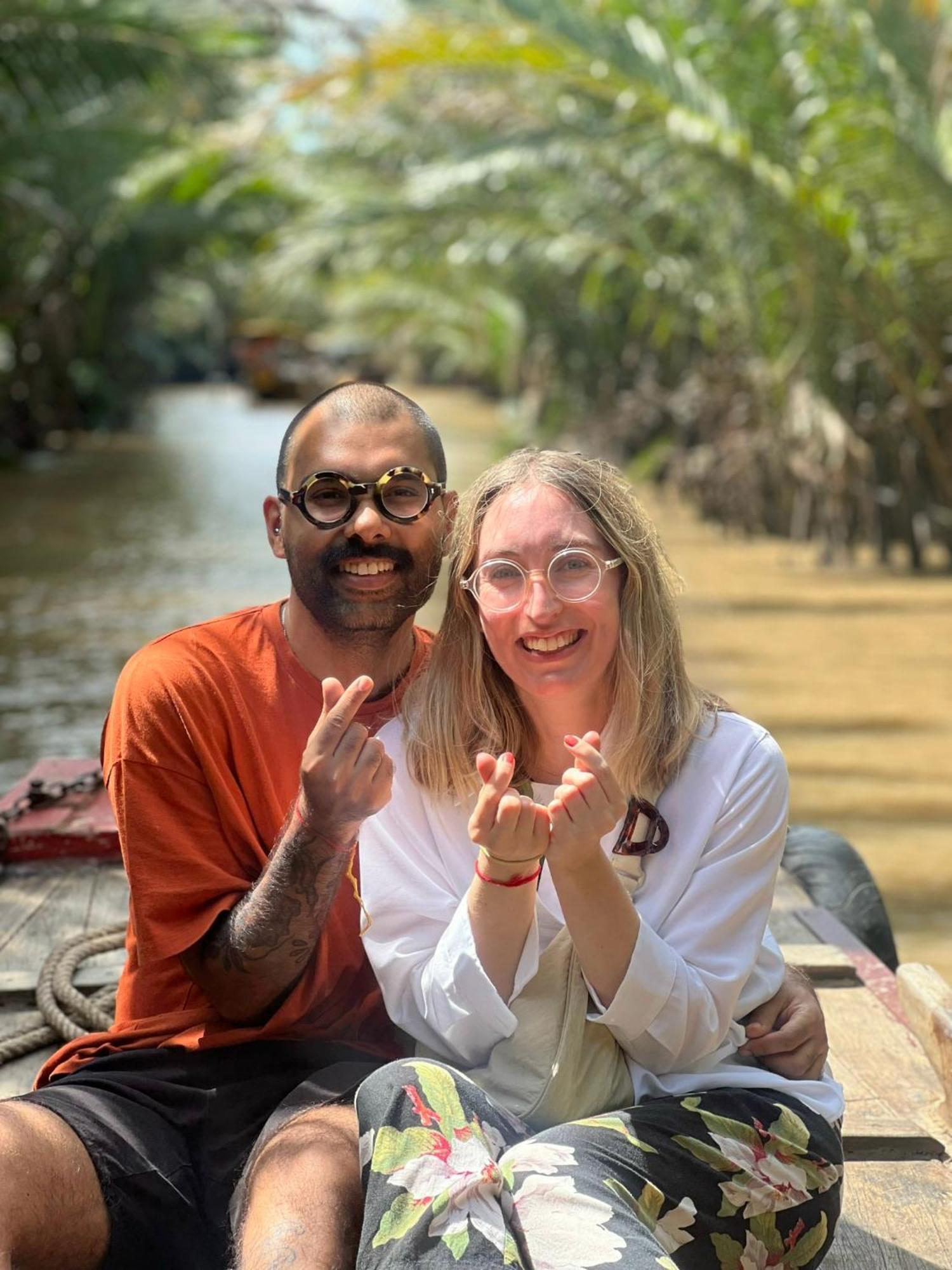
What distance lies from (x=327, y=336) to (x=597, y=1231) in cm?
6488

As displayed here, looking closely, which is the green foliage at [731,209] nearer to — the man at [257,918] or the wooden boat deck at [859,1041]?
the wooden boat deck at [859,1041]

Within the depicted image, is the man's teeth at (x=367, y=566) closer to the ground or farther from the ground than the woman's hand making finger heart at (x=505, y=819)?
farther from the ground

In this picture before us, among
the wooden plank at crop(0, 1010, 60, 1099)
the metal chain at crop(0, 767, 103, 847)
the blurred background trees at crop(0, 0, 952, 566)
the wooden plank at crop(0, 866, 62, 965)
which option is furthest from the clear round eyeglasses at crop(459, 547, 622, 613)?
the blurred background trees at crop(0, 0, 952, 566)

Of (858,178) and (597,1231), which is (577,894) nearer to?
(597,1231)

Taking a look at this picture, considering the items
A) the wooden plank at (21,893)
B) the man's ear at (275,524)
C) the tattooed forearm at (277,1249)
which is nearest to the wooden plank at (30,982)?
the wooden plank at (21,893)

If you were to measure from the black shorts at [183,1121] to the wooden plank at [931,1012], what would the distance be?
1118 mm

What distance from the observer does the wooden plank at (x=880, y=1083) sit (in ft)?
10.1

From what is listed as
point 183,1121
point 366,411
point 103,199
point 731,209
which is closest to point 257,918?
point 183,1121

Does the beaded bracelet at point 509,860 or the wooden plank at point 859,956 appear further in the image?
the wooden plank at point 859,956

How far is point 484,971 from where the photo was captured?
242cm

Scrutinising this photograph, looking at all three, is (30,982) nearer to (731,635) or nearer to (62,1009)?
(62,1009)

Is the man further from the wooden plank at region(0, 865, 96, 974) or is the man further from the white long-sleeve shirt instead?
the wooden plank at region(0, 865, 96, 974)

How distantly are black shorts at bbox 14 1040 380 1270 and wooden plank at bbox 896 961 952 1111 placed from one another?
1118 millimetres

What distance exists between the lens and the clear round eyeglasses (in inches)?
103
